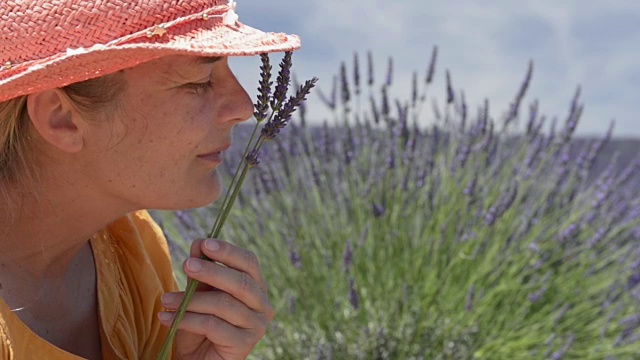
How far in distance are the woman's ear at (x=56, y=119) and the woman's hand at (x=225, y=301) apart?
22cm

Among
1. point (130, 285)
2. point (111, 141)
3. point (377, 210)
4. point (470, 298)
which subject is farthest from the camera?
point (377, 210)

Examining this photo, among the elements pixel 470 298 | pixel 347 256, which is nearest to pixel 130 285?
pixel 347 256

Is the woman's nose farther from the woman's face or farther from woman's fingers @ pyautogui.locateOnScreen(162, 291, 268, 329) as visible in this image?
woman's fingers @ pyautogui.locateOnScreen(162, 291, 268, 329)

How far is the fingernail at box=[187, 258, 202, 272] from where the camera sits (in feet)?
4.31

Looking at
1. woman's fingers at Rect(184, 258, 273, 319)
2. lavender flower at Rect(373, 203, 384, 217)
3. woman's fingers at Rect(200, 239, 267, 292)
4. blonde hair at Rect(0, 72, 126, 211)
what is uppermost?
blonde hair at Rect(0, 72, 126, 211)

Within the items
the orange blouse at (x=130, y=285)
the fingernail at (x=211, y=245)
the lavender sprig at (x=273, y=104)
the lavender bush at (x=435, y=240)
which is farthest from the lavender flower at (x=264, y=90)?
the lavender bush at (x=435, y=240)

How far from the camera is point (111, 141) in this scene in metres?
1.34

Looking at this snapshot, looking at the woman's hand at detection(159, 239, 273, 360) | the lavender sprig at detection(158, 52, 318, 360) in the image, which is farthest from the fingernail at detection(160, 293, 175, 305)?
the lavender sprig at detection(158, 52, 318, 360)

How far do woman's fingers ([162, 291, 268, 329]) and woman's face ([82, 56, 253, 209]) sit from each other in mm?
129

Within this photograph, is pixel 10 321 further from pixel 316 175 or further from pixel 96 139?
pixel 316 175

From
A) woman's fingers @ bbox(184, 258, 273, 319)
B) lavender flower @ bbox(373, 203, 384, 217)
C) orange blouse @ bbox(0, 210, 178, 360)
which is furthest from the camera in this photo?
lavender flower @ bbox(373, 203, 384, 217)

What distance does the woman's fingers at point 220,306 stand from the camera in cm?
136

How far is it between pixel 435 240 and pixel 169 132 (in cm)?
187

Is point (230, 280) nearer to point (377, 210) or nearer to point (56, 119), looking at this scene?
point (56, 119)
